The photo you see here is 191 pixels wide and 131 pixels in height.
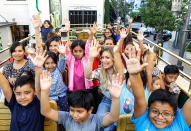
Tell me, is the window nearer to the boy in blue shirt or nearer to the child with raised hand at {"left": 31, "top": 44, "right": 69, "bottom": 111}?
Answer: the child with raised hand at {"left": 31, "top": 44, "right": 69, "bottom": 111}

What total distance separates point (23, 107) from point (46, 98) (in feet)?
1.18

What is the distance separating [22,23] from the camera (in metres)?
12.2

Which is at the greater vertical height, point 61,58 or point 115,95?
point 61,58

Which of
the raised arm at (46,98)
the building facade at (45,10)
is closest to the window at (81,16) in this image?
the building facade at (45,10)

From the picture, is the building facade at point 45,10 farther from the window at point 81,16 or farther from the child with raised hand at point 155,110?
the child with raised hand at point 155,110

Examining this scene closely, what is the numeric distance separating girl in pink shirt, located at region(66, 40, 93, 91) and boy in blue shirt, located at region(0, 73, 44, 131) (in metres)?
0.90

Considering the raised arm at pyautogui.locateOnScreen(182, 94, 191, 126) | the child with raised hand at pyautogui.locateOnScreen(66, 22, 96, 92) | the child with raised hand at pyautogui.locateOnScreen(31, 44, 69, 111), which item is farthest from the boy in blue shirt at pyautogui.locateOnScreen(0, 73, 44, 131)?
the raised arm at pyautogui.locateOnScreen(182, 94, 191, 126)

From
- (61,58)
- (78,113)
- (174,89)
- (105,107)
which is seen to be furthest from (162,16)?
(78,113)

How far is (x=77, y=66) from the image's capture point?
8.94 feet

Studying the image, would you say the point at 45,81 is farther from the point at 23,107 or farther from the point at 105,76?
the point at 105,76

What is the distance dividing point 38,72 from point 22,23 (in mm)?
11993

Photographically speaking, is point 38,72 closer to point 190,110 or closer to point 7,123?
point 7,123

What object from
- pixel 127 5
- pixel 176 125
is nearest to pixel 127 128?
pixel 176 125

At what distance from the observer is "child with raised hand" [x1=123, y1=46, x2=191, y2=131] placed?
1521mm
